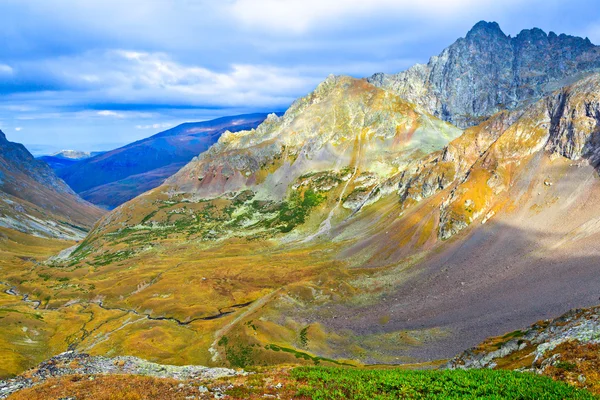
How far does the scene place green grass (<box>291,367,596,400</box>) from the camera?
2480cm

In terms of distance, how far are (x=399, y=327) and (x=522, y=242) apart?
62176 millimetres

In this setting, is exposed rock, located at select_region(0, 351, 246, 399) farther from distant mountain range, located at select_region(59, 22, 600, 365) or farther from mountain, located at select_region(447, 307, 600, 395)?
distant mountain range, located at select_region(59, 22, 600, 365)

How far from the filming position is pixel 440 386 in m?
28.4

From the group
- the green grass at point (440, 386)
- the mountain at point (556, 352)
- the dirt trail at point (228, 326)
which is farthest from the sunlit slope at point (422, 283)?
the green grass at point (440, 386)

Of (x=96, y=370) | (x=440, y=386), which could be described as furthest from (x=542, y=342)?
(x=96, y=370)

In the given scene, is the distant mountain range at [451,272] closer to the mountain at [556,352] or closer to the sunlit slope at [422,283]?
the sunlit slope at [422,283]

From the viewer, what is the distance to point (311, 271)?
575ft

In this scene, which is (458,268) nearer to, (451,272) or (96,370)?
(451,272)

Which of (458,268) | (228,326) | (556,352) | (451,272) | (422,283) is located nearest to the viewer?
(556,352)

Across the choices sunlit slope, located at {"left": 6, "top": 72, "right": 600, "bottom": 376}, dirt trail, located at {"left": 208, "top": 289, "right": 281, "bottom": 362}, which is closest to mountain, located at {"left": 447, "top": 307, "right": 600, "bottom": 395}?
sunlit slope, located at {"left": 6, "top": 72, "right": 600, "bottom": 376}

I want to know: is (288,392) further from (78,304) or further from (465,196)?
(78,304)

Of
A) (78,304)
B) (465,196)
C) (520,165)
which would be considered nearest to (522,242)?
(465,196)

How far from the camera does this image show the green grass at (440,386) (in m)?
24.8

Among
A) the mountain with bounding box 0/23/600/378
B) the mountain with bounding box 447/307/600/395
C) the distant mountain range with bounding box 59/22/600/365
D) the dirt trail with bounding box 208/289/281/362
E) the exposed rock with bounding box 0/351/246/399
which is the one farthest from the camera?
the distant mountain range with bounding box 59/22/600/365
